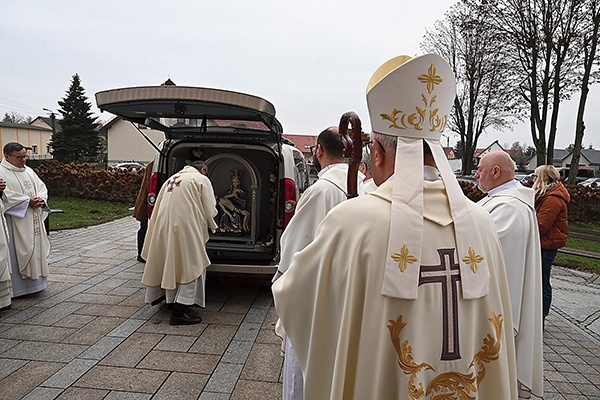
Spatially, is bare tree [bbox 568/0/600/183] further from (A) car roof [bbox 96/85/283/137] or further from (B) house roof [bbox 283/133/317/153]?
(B) house roof [bbox 283/133/317/153]

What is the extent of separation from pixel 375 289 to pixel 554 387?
3340 mm

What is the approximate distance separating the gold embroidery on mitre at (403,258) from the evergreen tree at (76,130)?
46358mm

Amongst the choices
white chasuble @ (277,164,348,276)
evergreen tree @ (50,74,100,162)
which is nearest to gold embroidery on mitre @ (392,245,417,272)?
white chasuble @ (277,164,348,276)

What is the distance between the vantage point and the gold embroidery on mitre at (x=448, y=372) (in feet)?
5.27

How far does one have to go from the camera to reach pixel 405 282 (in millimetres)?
1596

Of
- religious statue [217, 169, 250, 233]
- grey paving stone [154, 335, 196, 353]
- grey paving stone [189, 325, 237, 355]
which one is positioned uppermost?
religious statue [217, 169, 250, 233]

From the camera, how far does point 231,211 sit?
23.4 feet

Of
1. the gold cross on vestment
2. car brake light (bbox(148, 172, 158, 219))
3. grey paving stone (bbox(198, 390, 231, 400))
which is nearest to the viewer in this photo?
grey paving stone (bbox(198, 390, 231, 400))

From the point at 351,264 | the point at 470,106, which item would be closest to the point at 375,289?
the point at 351,264

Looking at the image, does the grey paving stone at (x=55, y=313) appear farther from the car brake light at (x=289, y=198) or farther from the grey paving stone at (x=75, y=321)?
the car brake light at (x=289, y=198)

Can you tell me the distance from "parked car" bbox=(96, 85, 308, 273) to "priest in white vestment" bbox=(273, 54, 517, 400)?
3.03 meters

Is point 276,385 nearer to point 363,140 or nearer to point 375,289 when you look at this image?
point 363,140

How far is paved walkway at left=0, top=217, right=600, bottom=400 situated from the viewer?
3652 mm

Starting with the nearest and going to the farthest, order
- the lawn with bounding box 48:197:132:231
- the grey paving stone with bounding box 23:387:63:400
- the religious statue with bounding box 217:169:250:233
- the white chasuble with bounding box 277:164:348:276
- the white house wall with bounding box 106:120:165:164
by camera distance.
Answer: the white chasuble with bounding box 277:164:348:276 → the grey paving stone with bounding box 23:387:63:400 → the religious statue with bounding box 217:169:250:233 → the lawn with bounding box 48:197:132:231 → the white house wall with bounding box 106:120:165:164
